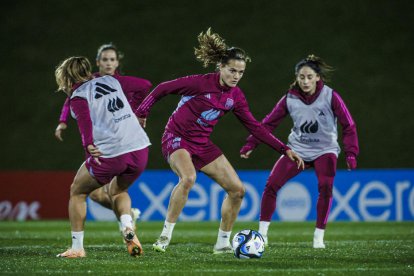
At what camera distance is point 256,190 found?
15.2 meters

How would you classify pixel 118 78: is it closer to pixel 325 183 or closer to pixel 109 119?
pixel 109 119

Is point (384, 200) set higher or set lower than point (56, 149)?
lower

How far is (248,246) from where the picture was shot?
21.2ft

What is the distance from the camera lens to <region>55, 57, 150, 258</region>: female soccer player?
6.20 meters

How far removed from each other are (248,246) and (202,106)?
150 cm

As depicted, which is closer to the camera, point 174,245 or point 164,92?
point 164,92

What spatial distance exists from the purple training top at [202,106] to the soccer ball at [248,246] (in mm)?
1047

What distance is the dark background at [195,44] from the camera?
20172mm

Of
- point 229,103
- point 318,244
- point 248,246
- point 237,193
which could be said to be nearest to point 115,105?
point 229,103

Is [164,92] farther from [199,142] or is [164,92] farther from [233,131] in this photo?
[233,131]

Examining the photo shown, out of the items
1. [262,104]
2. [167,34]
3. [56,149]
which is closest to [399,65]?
[262,104]

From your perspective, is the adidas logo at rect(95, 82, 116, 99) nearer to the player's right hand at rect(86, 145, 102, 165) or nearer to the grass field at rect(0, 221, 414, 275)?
the player's right hand at rect(86, 145, 102, 165)

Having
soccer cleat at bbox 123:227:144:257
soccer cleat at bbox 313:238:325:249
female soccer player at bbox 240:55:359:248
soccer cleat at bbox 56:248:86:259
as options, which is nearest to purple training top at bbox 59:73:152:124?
soccer cleat at bbox 123:227:144:257

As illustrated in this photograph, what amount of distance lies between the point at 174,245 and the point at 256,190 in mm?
7105
